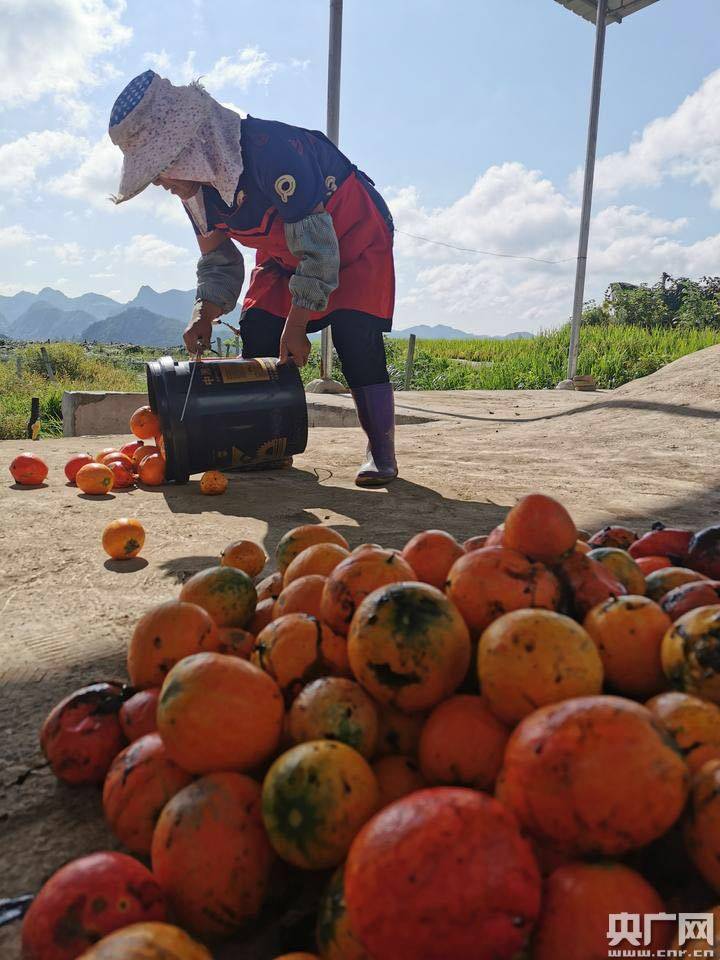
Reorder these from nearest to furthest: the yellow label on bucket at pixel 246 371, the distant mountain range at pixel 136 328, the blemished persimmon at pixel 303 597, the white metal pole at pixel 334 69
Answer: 1. the blemished persimmon at pixel 303 597
2. the yellow label on bucket at pixel 246 371
3. the white metal pole at pixel 334 69
4. the distant mountain range at pixel 136 328

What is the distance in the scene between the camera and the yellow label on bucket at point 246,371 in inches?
142

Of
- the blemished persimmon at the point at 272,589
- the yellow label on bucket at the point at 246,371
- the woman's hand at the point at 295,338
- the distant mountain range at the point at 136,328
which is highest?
the distant mountain range at the point at 136,328

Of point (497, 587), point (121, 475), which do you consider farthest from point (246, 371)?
point (497, 587)

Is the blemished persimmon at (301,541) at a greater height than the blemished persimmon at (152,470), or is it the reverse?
the blemished persimmon at (301,541)

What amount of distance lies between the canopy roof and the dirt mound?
903 cm

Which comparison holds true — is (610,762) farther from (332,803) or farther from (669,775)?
(332,803)

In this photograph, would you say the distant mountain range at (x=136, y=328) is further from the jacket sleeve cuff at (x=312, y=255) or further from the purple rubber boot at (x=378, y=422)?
the jacket sleeve cuff at (x=312, y=255)

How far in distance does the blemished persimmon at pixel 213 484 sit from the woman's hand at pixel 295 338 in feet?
2.51

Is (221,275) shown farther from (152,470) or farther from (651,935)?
(651,935)

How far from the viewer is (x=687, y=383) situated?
6.37m

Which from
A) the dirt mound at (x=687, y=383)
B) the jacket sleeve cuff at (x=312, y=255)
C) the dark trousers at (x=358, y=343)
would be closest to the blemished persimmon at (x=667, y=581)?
the jacket sleeve cuff at (x=312, y=255)

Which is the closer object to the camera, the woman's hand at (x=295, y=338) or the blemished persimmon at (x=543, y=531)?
the blemished persimmon at (x=543, y=531)

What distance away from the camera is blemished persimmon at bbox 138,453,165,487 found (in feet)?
11.9

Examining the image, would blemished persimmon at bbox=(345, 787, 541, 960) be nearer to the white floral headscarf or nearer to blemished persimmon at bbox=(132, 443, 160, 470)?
the white floral headscarf
